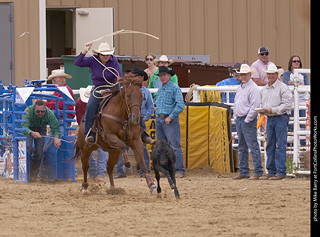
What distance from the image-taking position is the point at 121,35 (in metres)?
20.4

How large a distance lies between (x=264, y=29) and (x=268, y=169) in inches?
372

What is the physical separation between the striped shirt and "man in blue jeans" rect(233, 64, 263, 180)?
1176mm

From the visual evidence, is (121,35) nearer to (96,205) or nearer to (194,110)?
(194,110)

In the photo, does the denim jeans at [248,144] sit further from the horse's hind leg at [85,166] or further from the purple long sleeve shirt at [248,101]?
the horse's hind leg at [85,166]

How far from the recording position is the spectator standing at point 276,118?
36.2 ft

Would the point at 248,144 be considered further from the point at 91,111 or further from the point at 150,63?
the point at 150,63

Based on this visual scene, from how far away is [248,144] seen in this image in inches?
452

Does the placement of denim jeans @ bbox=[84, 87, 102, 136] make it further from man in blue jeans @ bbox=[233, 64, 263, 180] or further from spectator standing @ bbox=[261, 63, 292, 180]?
spectator standing @ bbox=[261, 63, 292, 180]

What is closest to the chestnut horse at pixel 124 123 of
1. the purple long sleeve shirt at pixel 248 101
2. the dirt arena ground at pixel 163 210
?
the dirt arena ground at pixel 163 210

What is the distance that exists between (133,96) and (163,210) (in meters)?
1.99

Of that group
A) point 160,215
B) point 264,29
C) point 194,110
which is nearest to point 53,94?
point 194,110

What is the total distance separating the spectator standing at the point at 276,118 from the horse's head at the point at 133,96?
2.71 meters

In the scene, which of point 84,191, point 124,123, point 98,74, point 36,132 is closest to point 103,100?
point 98,74

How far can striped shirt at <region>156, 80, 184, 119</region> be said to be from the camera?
40.5 ft
